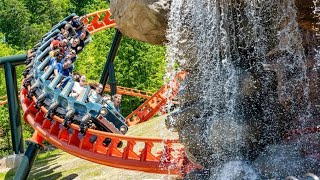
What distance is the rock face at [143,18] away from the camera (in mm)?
6145

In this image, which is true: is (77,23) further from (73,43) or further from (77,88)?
(77,88)

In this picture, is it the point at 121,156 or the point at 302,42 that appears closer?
the point at 302,42

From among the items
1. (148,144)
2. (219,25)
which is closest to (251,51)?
(219,25)

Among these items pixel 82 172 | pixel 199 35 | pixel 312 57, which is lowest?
pixel 82 172

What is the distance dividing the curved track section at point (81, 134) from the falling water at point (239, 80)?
2.75 ft

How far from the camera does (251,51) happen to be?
543 centimetres

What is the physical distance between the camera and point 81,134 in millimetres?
7633

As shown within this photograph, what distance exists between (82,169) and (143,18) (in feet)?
15.4

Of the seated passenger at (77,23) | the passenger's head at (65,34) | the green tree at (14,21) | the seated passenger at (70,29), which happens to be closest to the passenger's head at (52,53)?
the passenger's head at (65,34)

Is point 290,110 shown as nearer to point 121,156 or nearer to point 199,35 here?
point 199,35

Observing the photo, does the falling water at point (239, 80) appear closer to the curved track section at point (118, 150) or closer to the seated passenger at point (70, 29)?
the curved track section at point (118, 150)

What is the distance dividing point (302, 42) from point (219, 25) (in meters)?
0.88

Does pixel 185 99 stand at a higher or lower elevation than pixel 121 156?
higher

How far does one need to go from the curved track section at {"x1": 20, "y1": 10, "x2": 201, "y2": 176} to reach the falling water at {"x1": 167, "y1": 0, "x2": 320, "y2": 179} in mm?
839
